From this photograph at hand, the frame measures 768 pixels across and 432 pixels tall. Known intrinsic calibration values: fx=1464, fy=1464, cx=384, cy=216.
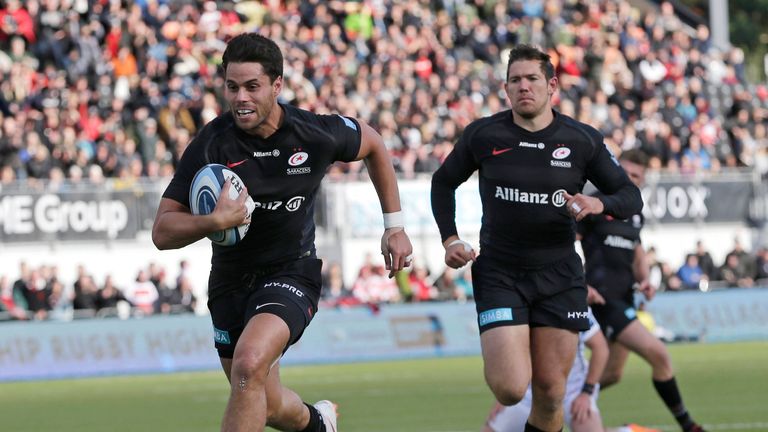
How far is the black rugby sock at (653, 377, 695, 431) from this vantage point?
11492 mm

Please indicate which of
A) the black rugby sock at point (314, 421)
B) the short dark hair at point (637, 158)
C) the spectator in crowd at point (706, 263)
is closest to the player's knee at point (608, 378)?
the short dark hair at point (637, 158)

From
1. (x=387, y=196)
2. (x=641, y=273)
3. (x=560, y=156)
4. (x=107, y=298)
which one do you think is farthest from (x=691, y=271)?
(x=387, y=196)

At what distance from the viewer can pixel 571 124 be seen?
30.7 feet

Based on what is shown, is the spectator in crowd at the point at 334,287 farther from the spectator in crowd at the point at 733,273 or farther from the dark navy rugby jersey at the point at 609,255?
the dark navy rugby jersey at the point at 609,255

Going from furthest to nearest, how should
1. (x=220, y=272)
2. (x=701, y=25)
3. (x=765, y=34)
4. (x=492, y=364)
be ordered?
(x=765, y=34) < (x=701, y=25) < (x=492, y=364) < (x=220, y=272)

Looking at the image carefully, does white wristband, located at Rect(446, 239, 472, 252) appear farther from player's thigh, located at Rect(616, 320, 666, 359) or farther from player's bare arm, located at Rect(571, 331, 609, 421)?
player's thigh, located at Rect(616, 320, 666, 359)

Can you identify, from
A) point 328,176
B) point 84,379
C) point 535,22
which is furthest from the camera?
point 535,22

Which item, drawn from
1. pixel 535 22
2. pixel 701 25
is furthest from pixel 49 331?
pixel 701 25

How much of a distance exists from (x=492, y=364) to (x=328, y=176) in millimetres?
16626

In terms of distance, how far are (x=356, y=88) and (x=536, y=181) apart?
1992cm

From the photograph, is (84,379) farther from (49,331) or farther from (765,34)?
(765,34)

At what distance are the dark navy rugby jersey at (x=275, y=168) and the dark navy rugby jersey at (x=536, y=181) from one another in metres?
1.21

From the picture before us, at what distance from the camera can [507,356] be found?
8945mm

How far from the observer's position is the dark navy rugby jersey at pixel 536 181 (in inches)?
362
